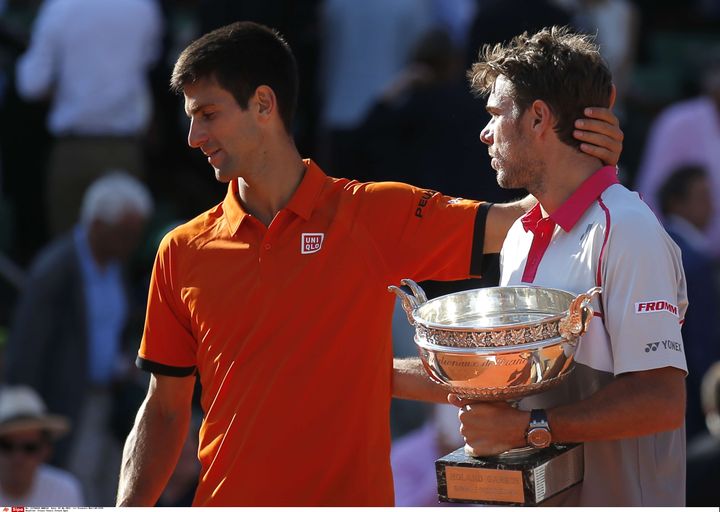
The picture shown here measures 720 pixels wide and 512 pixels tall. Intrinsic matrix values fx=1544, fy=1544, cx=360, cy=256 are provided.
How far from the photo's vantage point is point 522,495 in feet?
10.5

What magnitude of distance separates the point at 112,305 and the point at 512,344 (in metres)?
4.86

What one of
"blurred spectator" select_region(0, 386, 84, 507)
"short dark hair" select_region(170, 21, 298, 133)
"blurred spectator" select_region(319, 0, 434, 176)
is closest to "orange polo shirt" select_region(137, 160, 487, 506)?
"short dark hair" select_region(170, 21, 298, 133)

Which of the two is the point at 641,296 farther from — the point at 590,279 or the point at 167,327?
the point at 167,327

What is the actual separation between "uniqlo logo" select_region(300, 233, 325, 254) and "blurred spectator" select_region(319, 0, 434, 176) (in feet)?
15.8

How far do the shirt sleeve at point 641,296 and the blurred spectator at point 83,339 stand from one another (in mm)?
4636

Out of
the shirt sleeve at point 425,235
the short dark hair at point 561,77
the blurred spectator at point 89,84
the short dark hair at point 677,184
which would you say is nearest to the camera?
the short dark hair at point 561,77

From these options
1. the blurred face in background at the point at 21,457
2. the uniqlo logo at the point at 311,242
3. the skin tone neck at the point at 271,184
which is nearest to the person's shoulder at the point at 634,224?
the uniqlo logo at the point at 311,242

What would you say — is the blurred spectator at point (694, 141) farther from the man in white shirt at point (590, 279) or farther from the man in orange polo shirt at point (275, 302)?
the man in white shirt at point (590, 279)

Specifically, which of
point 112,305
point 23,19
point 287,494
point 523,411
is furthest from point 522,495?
point 23,19

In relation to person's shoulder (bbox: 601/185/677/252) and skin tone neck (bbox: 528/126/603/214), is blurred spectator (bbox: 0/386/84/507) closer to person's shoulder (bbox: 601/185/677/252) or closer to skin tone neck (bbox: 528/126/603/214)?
skin tone neck (bbox: 528/126/603/214)

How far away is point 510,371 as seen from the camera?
321cm

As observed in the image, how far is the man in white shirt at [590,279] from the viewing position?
321 cm

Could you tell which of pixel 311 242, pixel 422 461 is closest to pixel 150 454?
pixel 311 242

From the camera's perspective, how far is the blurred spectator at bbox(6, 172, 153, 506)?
7.59 m
